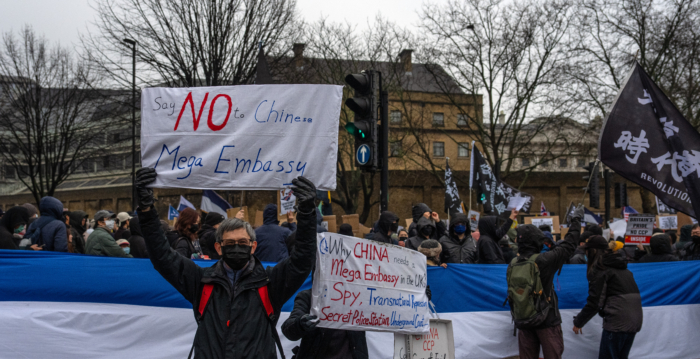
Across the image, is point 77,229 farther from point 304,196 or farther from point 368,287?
point 304,196

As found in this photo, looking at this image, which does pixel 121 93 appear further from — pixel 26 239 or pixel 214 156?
pixel 214 156

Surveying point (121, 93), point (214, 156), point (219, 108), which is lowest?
point (214, 156)

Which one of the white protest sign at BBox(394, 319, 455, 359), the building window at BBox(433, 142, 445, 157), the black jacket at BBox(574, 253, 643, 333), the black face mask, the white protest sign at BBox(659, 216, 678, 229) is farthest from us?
the building window at BBox(433, 142, 445, 157)

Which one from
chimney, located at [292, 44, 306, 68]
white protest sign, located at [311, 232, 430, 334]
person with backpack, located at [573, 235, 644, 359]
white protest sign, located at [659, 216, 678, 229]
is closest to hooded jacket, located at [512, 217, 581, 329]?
person with backpack, located at [573, 235, 644, 359]

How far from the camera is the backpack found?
219 inches

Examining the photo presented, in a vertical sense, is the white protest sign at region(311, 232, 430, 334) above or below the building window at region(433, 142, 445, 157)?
below

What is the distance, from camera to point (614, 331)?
6016mm

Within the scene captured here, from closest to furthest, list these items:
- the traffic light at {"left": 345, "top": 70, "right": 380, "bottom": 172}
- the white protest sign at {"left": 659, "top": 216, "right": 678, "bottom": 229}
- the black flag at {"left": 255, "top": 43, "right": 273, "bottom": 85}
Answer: the traffic light at {"left": 345, "top": 70, "right": 380, "bottom": 172}
the black flag at {"left": 255, "top": 43, "right": 273, "bottom": 85}
the white protest sign at {"left": 659, "top": 216, "right": 678, "bottom": 229}

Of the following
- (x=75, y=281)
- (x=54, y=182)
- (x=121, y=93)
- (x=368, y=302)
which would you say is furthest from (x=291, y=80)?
(x=368, y=302)

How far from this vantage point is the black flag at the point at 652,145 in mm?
5566

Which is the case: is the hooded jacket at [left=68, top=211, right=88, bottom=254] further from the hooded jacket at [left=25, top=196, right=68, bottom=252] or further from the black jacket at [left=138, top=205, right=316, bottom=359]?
the black jacket at [left=138, top=205, right=316, bottom=359]

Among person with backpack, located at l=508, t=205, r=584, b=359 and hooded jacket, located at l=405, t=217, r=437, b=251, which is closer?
person with backpack, located at l=508, t=205, r=584, b=359

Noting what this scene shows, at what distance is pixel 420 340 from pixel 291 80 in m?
19.5

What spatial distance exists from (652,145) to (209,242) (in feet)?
15.6
